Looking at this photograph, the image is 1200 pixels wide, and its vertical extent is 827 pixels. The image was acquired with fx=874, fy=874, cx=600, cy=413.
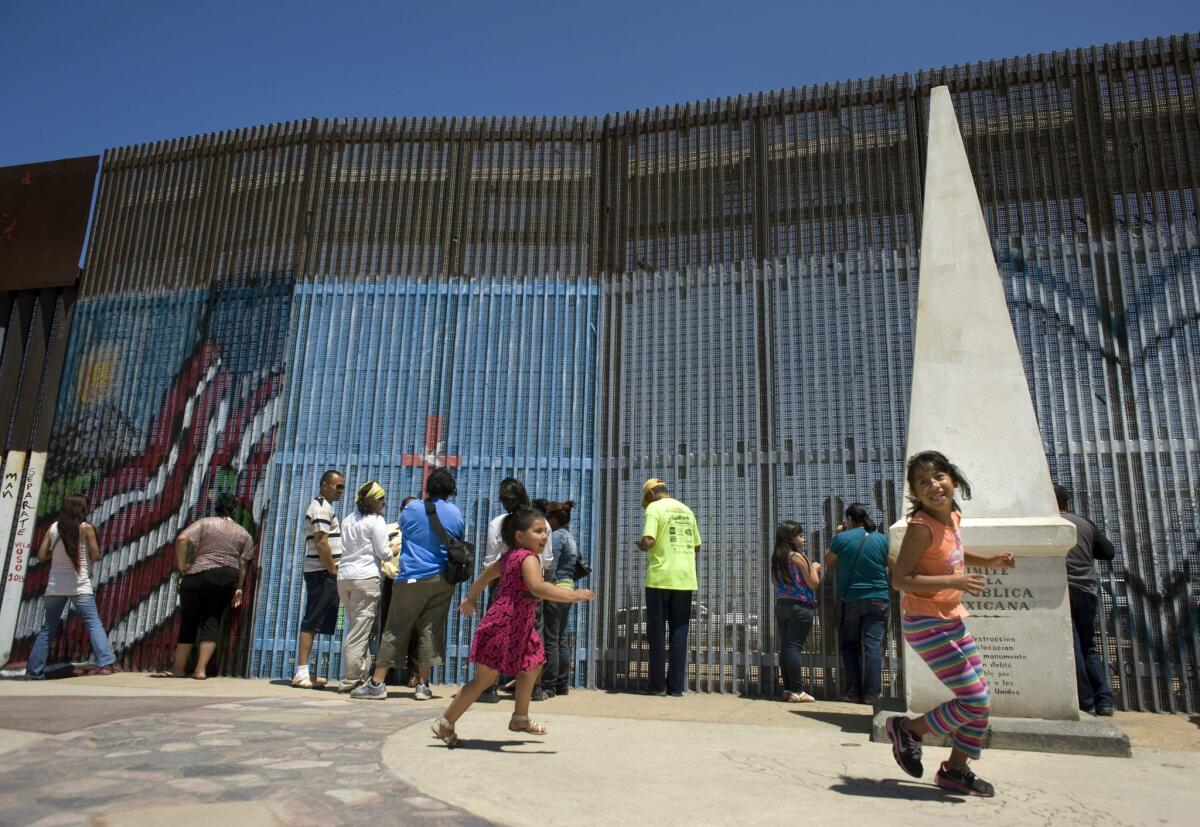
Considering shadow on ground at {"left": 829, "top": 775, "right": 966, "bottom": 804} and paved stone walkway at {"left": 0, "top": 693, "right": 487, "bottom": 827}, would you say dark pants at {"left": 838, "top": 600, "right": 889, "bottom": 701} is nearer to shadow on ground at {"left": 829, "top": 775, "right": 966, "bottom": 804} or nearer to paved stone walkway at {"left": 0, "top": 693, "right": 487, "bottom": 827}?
shadow on ground at {"left": 829, "top": 775, "right": 966, "bottom": 804}

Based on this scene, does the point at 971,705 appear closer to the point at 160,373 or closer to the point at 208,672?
the point at 208,672

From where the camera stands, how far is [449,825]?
113 inches

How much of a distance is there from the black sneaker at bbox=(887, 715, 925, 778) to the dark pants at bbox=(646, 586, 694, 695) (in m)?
3.26

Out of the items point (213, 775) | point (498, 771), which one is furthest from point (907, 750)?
point (213, 775)

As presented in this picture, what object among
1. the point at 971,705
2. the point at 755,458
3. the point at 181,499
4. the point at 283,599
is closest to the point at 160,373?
the point at 181,499

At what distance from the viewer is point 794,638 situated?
6.98 m

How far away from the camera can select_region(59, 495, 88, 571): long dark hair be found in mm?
7699

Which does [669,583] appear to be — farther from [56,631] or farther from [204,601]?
[56,631]

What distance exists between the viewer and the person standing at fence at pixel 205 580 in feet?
24.5

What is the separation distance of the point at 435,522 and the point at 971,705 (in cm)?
406

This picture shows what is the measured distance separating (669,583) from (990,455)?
2709 mm

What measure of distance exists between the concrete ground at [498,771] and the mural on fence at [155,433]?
2.80 metres

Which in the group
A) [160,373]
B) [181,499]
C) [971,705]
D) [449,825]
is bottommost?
[449,825]

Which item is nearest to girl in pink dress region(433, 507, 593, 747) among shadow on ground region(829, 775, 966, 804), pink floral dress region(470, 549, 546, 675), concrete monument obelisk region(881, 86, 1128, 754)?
pink floral dress region(470, 549, 546, 675)
